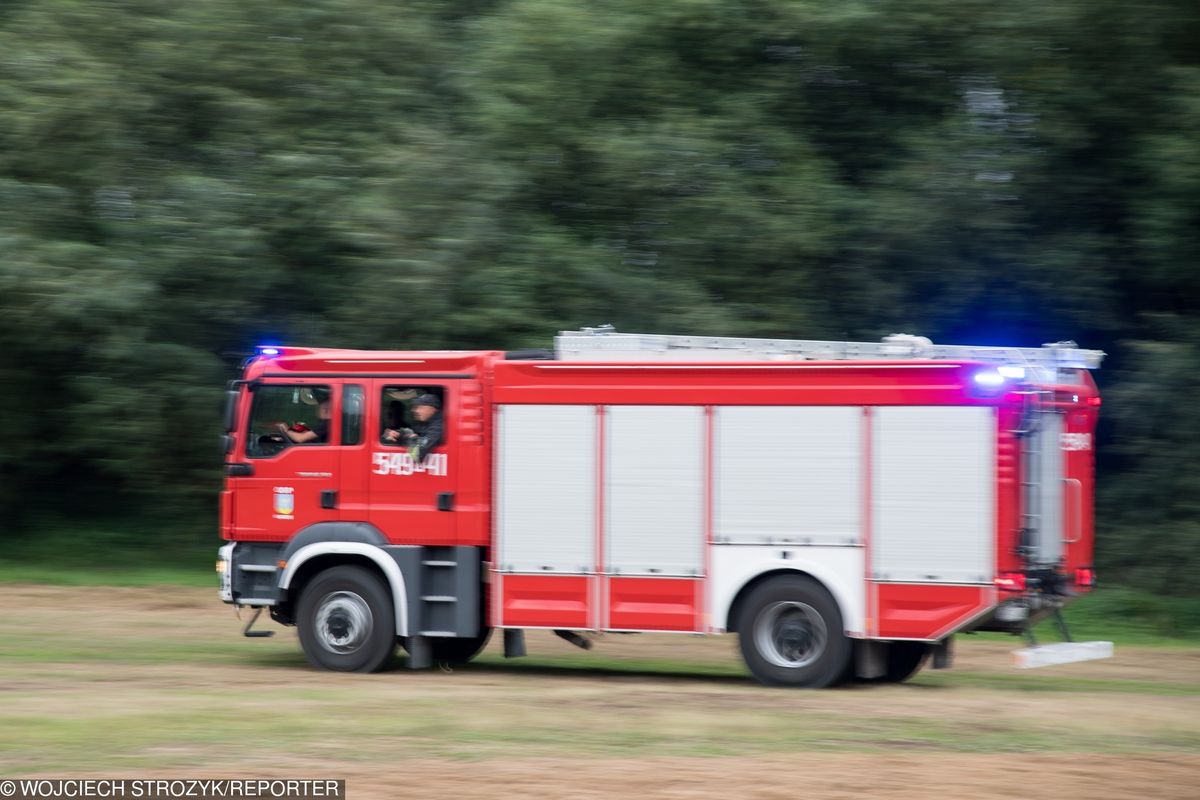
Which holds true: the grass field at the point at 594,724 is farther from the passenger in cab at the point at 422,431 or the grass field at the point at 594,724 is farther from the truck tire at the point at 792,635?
the passenger in cab at the point at 422,431

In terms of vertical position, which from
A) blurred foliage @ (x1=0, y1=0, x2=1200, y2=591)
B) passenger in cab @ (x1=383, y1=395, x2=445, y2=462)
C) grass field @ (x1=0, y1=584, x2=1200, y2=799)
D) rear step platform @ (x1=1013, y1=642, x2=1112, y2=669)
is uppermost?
blurred foliage @ (x1=0, y1=0, x2=1200, y2=591)

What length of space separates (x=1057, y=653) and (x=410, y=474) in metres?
5.50

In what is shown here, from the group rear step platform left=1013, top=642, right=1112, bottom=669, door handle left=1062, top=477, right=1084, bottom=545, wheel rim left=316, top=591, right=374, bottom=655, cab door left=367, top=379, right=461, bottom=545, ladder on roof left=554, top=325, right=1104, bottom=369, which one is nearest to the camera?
rear step platform left=1013, top=642, right=1112, bottom=669

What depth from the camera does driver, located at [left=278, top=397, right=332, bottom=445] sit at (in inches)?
538

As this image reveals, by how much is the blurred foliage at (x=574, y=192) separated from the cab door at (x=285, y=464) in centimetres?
673

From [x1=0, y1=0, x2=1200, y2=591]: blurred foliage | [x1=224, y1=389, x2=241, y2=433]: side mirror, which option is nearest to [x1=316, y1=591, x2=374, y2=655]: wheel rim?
[x1=224, y1=389, x2=241, y2=433]: side mirror

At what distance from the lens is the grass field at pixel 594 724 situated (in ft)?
28.3

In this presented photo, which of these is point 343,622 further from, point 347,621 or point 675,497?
point 675,497

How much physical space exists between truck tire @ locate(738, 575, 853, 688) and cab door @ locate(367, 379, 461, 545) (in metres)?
2.66

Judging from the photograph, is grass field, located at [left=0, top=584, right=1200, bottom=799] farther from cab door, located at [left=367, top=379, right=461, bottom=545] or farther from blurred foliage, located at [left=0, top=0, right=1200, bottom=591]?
blurred foliage, located at [left=0, top=0, right=1200, bottom=591]

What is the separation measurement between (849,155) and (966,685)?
11.8 m

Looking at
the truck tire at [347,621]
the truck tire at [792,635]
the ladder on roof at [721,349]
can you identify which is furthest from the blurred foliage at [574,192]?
the truck tire at [792,635]

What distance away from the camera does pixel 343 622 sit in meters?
13.5

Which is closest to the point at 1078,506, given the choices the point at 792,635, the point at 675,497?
the point at 792,635
